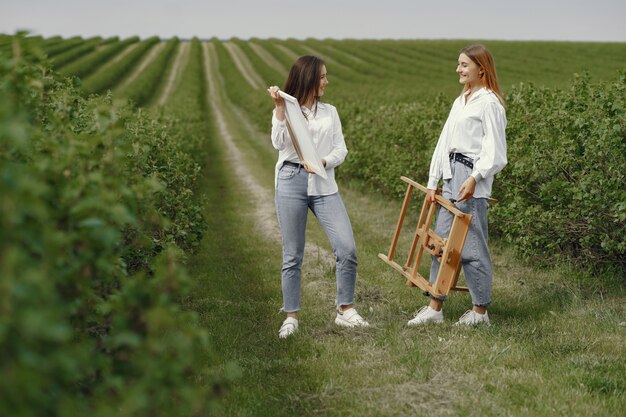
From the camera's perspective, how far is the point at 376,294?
21.7 ft

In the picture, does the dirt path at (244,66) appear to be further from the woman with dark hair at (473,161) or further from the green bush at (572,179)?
the woman with dark hair at (473,161)

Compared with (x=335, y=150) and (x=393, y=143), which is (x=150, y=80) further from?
(x=335, y=150)

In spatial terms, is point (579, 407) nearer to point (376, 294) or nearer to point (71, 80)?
point (376, 294)

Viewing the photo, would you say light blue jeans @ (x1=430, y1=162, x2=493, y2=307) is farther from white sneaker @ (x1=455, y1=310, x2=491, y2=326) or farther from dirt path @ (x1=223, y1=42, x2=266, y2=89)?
dirt path @ (x1=223, y1=42, x2=266, y2=89)

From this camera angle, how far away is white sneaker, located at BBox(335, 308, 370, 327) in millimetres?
5492

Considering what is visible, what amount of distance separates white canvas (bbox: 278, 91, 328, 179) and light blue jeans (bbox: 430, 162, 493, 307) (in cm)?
102

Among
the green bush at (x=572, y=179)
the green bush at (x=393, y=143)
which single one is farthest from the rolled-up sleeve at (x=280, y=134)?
the green bush at (x=393, y=143)

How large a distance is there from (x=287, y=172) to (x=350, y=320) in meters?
1.22

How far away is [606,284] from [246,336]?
336 cm

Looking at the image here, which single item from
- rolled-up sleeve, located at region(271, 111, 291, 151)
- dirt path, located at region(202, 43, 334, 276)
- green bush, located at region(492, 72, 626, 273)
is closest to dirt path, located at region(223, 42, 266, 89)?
dirt path, located at region(202, 43, 334, 276)

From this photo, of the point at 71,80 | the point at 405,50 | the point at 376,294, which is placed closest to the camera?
the point at 71,80

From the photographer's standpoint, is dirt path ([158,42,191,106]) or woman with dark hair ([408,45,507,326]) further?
dirt path ([158,42,191,106])

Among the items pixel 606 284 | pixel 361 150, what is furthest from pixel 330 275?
pixel 361 150

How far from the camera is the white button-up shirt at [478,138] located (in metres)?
5.19
